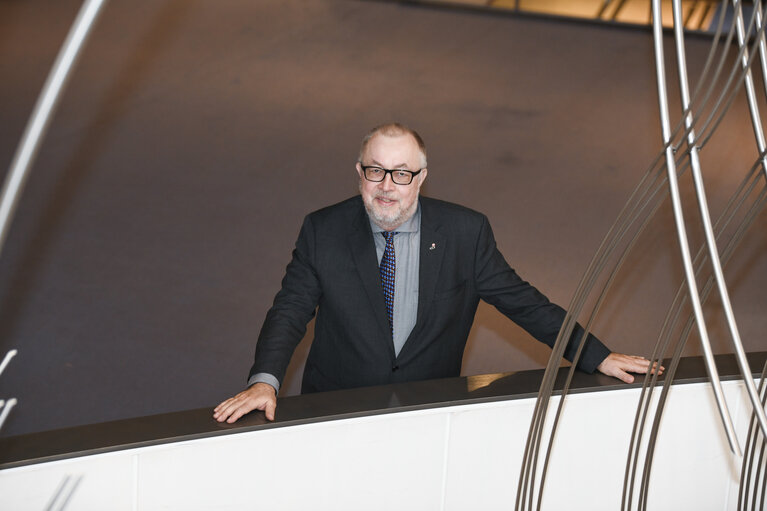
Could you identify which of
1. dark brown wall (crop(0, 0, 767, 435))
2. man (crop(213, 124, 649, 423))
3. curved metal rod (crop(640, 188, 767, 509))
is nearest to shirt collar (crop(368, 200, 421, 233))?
man (crop(213, 124, 649, 423))

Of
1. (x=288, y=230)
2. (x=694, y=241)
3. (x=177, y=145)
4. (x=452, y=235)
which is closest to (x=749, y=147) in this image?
(x=694, y=241)

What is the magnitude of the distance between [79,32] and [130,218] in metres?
5.07

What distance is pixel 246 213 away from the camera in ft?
19.1

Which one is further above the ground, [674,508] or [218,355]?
[218,355]

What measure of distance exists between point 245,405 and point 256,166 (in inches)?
187

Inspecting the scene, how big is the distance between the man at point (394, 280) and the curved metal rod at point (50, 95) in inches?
64.2

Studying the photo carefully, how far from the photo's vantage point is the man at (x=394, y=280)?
8.04 feet

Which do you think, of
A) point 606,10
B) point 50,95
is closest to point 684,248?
point 50,95

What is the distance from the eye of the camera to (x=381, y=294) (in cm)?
248

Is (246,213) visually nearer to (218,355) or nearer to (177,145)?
(177,145)

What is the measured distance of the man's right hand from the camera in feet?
6.11

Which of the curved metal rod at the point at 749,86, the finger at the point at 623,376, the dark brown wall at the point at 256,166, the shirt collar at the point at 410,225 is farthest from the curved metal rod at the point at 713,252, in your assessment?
the dark brown wall at the point at 256,166

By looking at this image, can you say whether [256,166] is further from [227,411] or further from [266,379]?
[227,411]

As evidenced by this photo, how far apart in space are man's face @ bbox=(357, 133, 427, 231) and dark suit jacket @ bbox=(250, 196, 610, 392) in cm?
11
